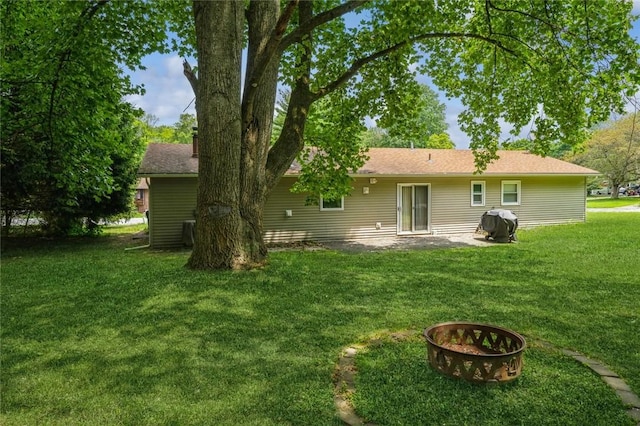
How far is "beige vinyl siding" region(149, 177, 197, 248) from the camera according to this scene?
11.9 m

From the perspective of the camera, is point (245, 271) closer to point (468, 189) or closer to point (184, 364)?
point (184, 364)

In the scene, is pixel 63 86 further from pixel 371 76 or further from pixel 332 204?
pixel 332 204

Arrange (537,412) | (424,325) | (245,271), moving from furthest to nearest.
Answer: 1. (245,271)
2. (424,325)
3. (537,412)

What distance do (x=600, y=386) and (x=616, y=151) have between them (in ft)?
120

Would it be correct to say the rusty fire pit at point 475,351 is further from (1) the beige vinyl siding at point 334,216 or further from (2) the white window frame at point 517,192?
(2) the white window frame at point 517,192

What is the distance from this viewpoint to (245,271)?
6812mm

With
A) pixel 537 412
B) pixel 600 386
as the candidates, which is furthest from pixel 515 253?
pixel 537 412

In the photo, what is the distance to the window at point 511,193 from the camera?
16.2 meters

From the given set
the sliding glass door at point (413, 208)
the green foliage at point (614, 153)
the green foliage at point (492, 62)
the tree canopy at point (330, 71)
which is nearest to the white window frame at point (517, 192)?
the sliding glass door at point (413, 208)

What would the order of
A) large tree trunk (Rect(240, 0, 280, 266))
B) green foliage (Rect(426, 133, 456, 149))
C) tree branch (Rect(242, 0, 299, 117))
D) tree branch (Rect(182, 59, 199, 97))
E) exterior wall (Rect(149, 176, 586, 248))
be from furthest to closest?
1. green foliage (Rect(426, 133, 456, 149))
2. exterior wall (Rect(149, 176, 586, 248))
3. large tree trunk (Rect(240, 0, 280, 266))
4. tree branch (Rect(182, 59, 199, 97))
5. tree branch (Rect(242, 0, 299, 117))

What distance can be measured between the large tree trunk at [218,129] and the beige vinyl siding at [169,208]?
5694 millimetres

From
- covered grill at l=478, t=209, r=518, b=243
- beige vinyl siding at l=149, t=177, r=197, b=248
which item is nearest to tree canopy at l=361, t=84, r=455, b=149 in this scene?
covered grill at l=478, t=209, r=518, b=243

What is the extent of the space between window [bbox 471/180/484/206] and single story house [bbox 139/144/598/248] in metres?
0.04

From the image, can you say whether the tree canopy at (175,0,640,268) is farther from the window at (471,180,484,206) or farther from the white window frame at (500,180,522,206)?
the white window frame at (500,180,522,206)
